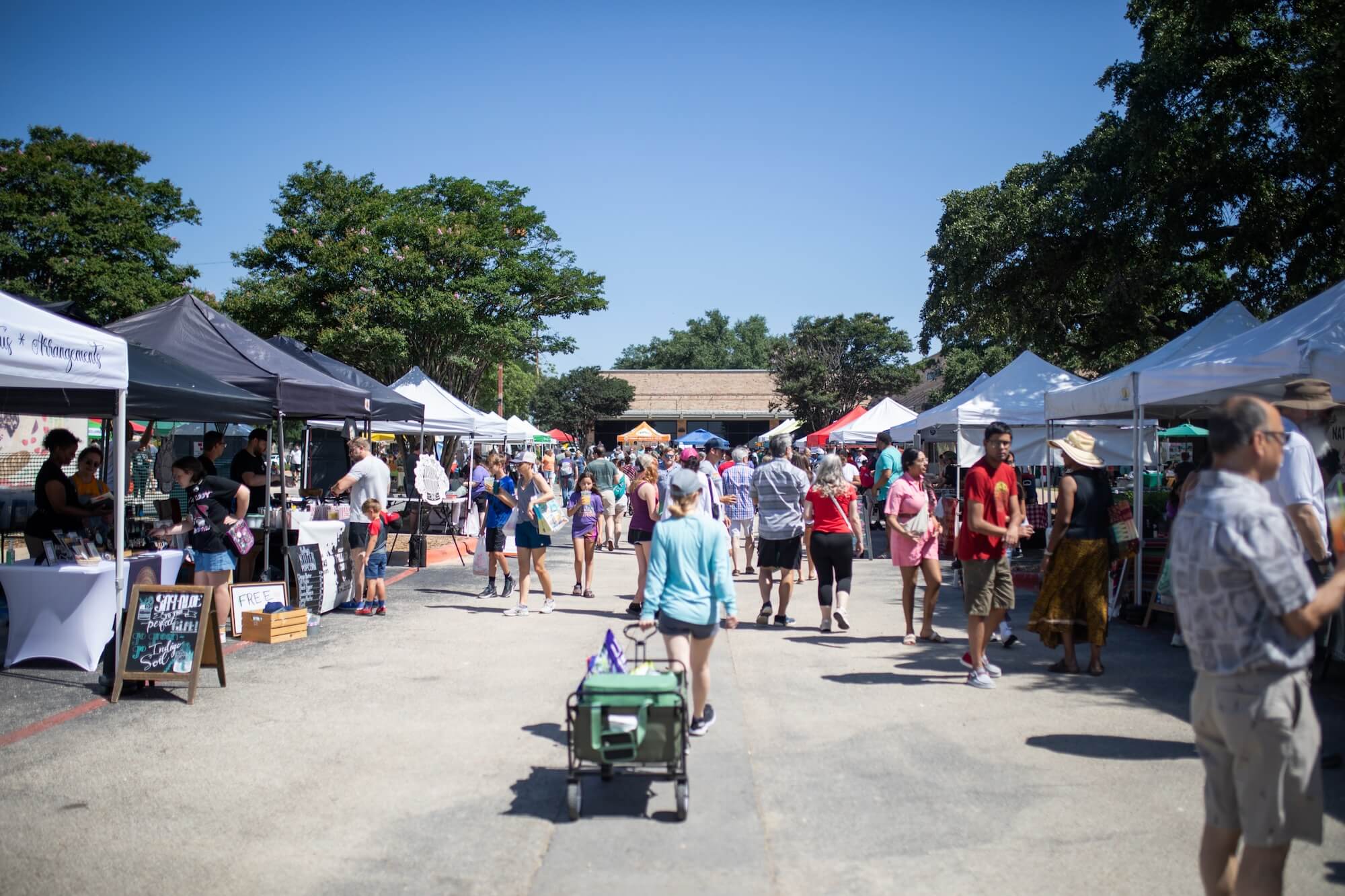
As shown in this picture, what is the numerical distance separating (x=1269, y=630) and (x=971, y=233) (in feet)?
56.6

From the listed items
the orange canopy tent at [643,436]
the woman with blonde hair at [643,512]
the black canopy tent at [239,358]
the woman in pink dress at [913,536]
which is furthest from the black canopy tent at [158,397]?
the orange canopy tent at [643,436]

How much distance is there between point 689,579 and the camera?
551 cm

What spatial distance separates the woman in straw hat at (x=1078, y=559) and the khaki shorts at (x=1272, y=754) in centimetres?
438

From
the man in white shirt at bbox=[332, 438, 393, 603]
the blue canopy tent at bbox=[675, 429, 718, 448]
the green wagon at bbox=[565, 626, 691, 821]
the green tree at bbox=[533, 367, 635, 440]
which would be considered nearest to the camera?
the green wagon at bbox=[565, 626, 691, 821]

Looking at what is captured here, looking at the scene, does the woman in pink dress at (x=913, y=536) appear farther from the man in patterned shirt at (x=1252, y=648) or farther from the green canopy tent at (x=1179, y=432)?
the green canopy tent at (x=1179, y=432)

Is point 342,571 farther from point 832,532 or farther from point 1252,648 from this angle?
point 1252,648

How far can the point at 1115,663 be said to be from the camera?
26.6 ft

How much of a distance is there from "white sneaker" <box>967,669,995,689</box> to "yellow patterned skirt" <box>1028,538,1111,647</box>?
2.16 feet

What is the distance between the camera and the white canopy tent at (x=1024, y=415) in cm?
1683

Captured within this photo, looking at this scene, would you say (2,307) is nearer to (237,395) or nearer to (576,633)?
(237,395)

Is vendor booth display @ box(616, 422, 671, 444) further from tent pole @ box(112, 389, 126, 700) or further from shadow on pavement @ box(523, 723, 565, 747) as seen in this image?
shadow on pavement @ box(523, 723, 565, 747)

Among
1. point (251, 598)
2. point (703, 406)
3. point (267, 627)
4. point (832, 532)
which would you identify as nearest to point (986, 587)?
point (832, 532)

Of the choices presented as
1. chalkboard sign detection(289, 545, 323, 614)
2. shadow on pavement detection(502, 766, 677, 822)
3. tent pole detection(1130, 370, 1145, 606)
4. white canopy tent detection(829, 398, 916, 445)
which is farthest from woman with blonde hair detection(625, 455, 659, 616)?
white canopy tent detection(829, 398, 916, 445)

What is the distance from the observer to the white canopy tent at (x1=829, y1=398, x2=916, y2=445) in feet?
83.1
